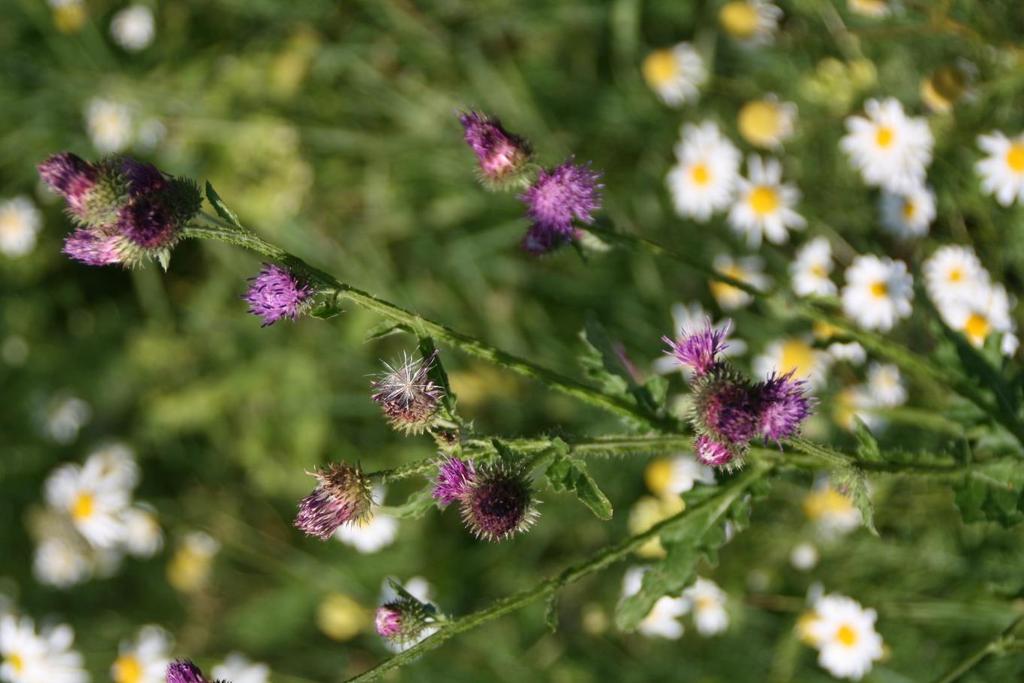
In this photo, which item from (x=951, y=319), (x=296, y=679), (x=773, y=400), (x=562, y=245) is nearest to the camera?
(x=773, y=400)

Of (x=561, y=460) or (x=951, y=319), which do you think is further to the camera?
(x=951, y=319)

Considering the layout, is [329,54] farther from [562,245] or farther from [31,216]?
[562,245]

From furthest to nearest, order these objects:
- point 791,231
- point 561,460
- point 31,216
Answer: point 31,216
point 791,231
point 561,460

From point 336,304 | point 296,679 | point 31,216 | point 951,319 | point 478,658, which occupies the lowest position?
point 296,679

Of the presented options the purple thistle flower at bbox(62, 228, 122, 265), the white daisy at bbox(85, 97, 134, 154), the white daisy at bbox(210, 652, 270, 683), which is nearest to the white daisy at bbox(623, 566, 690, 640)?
the white daisy at bbox(210, 652, 270, 683)

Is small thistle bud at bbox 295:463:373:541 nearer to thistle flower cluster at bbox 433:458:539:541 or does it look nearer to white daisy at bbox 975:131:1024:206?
thistle flower cluster at bbox 433:458:539:541

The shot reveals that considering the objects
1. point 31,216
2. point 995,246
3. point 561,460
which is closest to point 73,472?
point 31,216

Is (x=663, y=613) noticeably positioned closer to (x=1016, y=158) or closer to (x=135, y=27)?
(x=1016, y=158)
